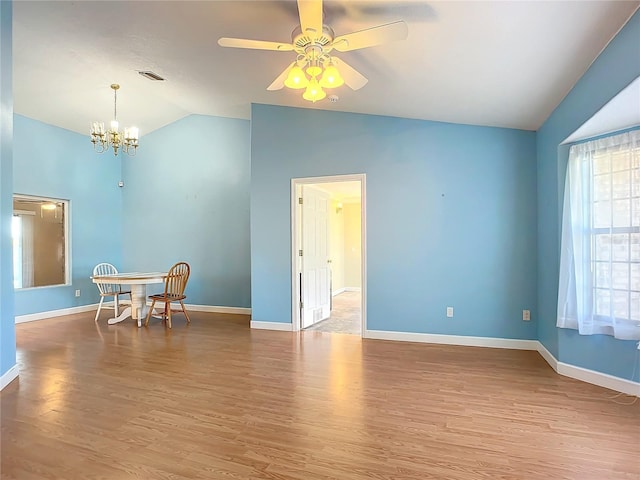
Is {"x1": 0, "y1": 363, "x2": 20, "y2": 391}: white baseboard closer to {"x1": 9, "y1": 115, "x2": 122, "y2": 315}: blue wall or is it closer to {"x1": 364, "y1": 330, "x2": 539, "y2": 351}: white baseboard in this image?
{"x1": 9, "y1": 115, "x2": 122, "y2": 315}: blue wall

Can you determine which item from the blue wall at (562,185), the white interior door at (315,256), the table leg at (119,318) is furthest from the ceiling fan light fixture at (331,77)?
the table leg at (119,318)

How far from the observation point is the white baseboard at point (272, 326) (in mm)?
4910

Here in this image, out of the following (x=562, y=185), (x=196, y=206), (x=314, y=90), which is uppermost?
(x=314, y=90)

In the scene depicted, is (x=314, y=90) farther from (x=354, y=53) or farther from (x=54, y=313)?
(x=54, y=313)

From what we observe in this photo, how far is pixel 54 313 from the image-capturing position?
595cm

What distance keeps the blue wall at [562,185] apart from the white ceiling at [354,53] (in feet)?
0.39

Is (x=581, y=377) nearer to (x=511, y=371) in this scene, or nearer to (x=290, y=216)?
(x=511, y=371)

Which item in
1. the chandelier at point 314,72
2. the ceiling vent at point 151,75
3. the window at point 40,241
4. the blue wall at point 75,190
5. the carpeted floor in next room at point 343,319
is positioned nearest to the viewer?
the chandelier at point 314,72

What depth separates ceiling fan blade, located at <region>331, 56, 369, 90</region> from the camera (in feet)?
8.13

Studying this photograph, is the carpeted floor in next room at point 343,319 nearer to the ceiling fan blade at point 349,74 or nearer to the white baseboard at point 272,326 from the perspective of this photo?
the white baseboard at point 272,326

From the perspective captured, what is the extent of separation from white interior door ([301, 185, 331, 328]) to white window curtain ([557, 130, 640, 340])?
303 cm

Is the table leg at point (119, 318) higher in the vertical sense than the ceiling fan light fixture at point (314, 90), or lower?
lower

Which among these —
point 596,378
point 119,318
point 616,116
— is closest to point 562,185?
point 616,116

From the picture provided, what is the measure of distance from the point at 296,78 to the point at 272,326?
3464 mm
